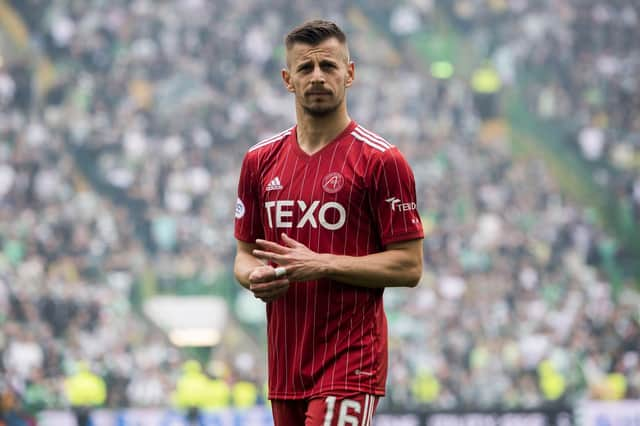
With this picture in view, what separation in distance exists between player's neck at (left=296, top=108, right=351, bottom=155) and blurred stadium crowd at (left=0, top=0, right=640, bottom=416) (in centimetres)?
1199

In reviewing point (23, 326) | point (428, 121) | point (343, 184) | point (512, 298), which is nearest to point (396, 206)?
point (343, 184)

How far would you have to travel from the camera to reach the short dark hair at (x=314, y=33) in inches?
143

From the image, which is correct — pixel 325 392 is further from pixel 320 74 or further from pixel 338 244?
pixel 320 74

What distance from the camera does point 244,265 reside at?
156 inches

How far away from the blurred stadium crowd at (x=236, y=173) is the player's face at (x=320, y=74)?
12.1 metres

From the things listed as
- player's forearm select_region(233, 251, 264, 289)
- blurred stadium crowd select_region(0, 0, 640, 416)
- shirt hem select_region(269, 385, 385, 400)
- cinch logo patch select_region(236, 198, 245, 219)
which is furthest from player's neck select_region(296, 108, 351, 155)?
blurred stadium crowd select_region(0, 0, 640, 416)

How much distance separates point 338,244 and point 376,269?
167mm

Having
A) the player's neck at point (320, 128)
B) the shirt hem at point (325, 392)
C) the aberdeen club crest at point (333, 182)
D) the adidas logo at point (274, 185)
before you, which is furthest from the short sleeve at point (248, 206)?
the shirt hem at point (325, 392)

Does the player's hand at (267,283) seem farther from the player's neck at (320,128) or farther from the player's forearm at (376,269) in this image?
the player's neck at (320,128)

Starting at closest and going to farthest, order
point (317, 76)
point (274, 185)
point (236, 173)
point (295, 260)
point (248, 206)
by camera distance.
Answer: point (295, 260)
point (317, 76)
point (274, 185)
point (248, 206)
point (236, 173)

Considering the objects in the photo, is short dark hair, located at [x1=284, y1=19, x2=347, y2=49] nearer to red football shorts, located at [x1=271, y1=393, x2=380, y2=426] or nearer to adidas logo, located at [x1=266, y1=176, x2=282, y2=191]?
adidas logo, located at [x1=266, y1=176, x2=282, y2=191]

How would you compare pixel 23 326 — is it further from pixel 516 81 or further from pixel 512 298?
pixel 516 81

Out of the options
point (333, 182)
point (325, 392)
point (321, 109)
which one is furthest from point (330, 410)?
point (321, 109)

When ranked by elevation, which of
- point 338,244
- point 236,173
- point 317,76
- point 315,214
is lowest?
point 338,244
